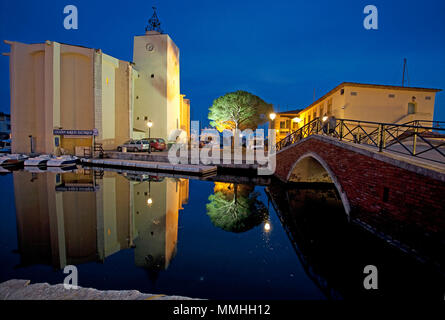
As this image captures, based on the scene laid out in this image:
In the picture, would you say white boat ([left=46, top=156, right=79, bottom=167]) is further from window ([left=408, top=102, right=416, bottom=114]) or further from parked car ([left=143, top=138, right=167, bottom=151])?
window ([left=408, top=102, right=416, bottom=114])

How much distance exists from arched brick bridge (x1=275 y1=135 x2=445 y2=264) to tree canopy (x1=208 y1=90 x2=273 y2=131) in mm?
26119

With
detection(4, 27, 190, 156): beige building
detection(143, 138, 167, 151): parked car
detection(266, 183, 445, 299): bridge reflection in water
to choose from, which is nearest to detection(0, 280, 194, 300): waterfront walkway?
detection(266, 183, 445, 299): bridge reflection in water

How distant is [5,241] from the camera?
6316mm

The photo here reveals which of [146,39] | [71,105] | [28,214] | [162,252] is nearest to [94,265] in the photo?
[162,252]

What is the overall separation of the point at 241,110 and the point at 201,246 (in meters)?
30.6

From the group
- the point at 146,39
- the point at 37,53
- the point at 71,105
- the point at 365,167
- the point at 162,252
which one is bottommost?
the point at 162,252

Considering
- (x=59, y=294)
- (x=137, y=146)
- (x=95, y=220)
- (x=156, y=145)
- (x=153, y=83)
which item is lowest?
(x=95, y=220)

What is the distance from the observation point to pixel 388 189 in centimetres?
596

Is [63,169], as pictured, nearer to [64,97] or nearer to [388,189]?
[64,97]

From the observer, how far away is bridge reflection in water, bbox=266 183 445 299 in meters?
4.18

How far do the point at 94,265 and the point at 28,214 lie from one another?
562 centimetres

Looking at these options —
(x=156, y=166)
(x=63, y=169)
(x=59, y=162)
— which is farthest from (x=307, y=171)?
(x=59, y=162)
